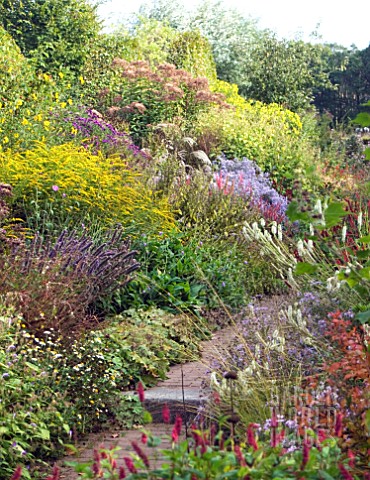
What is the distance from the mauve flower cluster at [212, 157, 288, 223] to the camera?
958 cm

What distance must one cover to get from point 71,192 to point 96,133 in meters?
2.75

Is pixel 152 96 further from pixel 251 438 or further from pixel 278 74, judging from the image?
pixel 251 438

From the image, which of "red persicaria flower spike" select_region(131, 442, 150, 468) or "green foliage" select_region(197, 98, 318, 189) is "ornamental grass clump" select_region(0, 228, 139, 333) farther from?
"green foliage" select_region(197, 98, 318, 189)

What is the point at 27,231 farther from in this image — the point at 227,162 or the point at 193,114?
the point at 193,114

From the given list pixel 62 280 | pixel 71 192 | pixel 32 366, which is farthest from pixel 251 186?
pixel 32 366

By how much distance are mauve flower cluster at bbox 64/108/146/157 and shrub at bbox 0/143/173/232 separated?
150cm

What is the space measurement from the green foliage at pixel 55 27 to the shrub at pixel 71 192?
7.28 meters

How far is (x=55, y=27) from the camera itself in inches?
600

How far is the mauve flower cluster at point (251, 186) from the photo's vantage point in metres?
9.58

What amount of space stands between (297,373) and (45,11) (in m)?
13.4

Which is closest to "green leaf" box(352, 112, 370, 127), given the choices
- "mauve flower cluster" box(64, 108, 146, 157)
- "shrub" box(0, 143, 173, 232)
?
"shrub" box(0, 143, 173, 232)

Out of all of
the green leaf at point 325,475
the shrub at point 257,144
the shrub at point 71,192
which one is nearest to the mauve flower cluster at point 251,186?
the shrub at point 257,144

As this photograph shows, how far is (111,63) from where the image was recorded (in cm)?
1562

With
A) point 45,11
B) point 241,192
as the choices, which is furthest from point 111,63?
point 241,192
